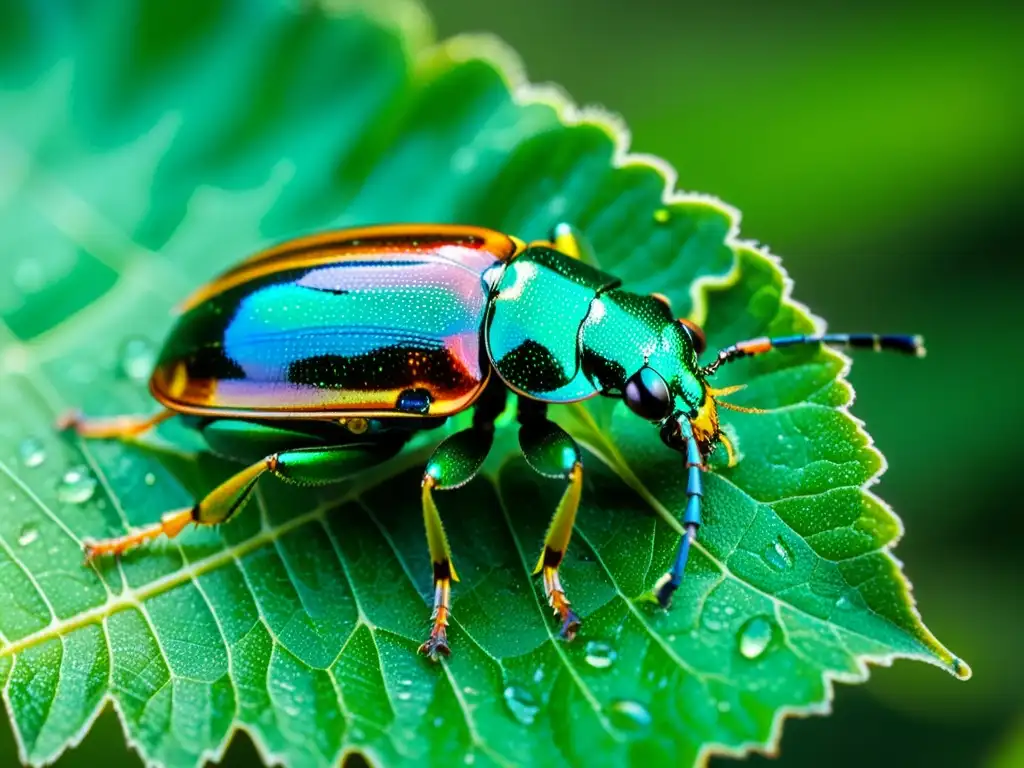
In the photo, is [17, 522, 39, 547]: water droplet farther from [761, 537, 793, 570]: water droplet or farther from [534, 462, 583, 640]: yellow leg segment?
[761, 537, 793, 570]: water droplet

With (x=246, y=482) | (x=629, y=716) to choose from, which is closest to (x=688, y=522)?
(x=629, y=716)

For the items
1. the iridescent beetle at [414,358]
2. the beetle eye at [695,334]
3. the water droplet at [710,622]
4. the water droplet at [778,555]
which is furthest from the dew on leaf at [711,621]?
the beetle eye at [695,334]

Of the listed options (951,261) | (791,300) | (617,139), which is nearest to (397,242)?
(617,139)

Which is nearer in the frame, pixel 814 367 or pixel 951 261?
pixel 814 367

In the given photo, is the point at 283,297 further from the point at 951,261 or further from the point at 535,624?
the point at 951,261

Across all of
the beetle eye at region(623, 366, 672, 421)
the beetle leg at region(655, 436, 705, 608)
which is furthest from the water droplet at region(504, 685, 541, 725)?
the beetle eye at region(623, 366, 672, 421)

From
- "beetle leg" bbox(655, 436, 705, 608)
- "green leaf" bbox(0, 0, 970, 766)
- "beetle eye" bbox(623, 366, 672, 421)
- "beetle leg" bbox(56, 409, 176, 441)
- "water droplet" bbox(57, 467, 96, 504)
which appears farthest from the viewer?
"beetle leg" bbox(56, 409, 176, 441)

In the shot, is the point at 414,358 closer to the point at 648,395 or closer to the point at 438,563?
the point at 438,563
